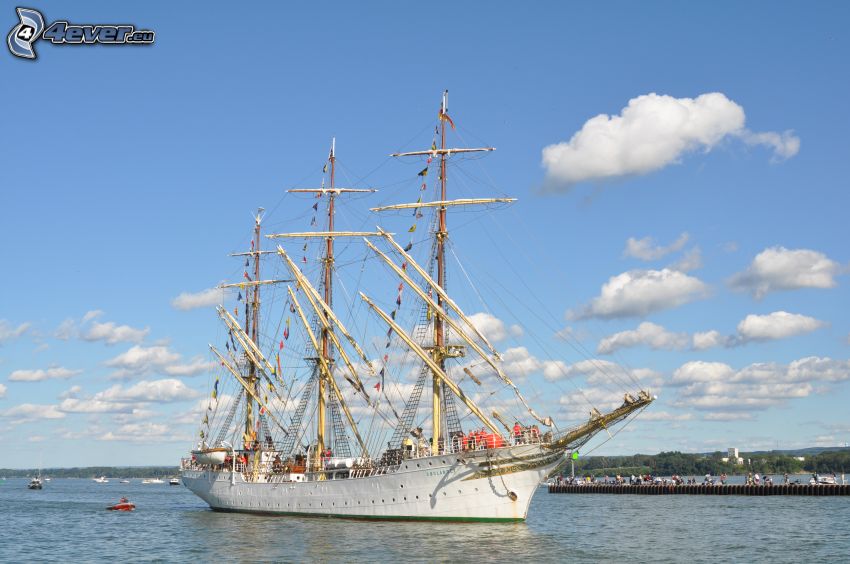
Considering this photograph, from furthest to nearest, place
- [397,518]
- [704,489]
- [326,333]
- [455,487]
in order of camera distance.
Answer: [704,489], [326,333], [397,518], [455,487]

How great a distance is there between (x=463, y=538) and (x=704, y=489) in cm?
6934

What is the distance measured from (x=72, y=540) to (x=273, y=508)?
1784 cm

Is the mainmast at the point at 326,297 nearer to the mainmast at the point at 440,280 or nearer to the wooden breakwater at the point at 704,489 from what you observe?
the mainmast at the point at 440,280

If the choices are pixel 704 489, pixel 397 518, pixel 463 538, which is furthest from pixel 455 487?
pixel 704 489

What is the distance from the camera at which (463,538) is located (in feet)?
164

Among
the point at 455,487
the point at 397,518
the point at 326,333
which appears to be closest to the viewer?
the point at 455,487

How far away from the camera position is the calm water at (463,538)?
45875 mm

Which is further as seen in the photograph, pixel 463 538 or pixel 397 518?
pixel 397 518

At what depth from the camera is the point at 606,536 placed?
188 ft

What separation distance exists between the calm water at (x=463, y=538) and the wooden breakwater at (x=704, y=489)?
19.8 m

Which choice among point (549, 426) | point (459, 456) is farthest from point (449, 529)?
point (549, 426)

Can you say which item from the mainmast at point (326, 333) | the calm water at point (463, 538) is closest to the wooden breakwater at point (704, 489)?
the calm water at point (463, 538)

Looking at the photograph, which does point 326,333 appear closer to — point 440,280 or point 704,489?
point 440,280

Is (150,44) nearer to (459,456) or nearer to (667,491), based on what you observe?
(459,456)
